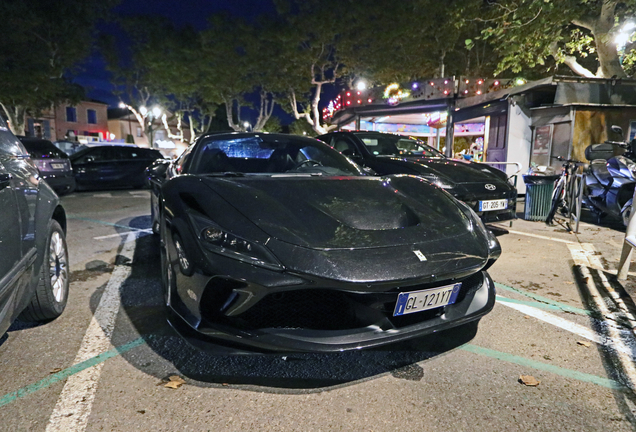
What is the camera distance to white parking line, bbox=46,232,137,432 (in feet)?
6.06

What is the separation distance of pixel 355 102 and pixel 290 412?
17300 mm

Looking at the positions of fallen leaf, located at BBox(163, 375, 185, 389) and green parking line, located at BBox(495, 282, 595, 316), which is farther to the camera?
green parking line, located at BBox(495, 282, 595, 316)

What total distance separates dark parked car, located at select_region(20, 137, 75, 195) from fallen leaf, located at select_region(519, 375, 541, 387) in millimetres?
9392

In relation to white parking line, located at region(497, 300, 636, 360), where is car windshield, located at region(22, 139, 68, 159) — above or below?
above

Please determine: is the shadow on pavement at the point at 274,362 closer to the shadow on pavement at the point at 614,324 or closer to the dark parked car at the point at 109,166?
the shadow on pavement at the point at 614,324

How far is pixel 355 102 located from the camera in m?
18.1

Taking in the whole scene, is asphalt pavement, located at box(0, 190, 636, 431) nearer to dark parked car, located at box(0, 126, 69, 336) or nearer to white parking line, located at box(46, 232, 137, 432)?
white parking line, located at box(46, 232, 137, 432)

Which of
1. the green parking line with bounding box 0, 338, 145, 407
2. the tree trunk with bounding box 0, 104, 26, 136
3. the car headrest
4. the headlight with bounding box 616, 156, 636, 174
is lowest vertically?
the green parking line with bounding box 0, 338, 145, 407

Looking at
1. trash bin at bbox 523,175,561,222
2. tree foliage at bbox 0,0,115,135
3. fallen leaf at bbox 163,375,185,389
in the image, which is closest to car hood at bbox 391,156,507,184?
trash bin at bbox 523,175,561,222

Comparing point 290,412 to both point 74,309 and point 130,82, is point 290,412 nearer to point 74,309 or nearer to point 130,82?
point 74,309

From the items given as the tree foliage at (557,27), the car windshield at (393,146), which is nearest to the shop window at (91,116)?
the tree foliage at (557,27)

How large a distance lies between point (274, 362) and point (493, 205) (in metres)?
3.96

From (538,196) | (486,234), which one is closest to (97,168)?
(538,196)

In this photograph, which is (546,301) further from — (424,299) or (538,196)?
(538,196)
